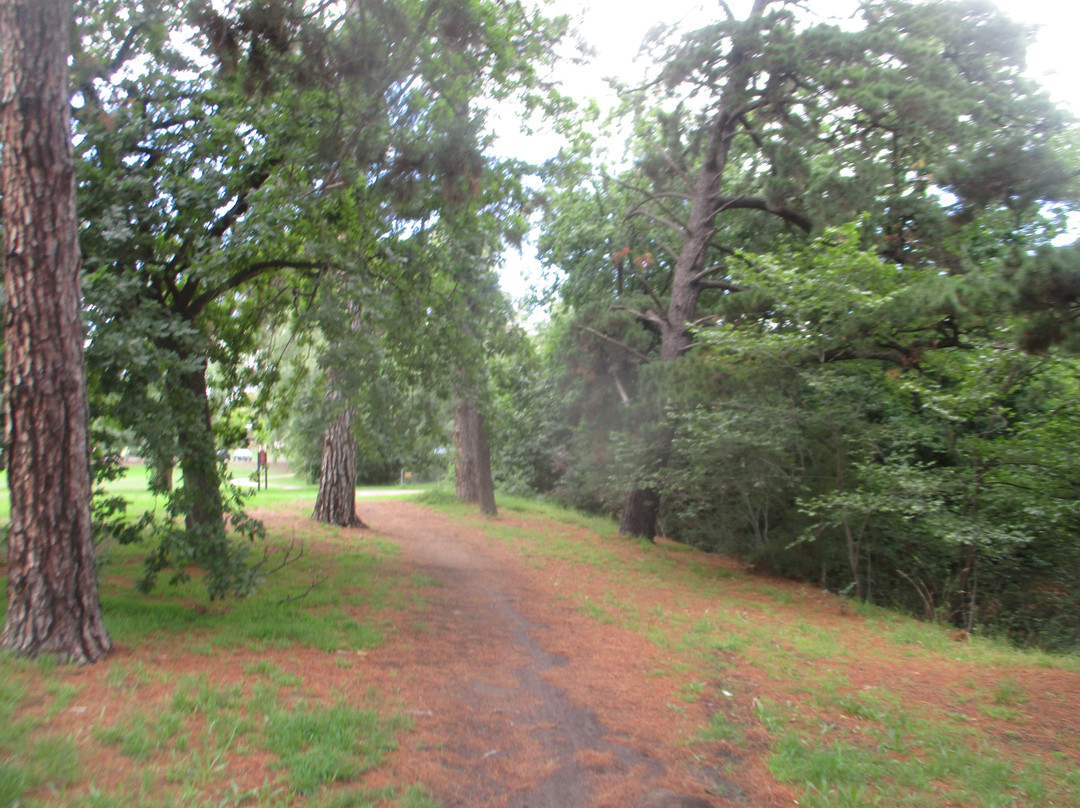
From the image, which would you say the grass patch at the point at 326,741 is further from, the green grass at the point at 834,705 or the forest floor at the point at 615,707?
the green grass at the point at 834,705

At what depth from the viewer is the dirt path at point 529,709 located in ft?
14.9

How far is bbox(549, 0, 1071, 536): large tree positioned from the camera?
11.2 metres

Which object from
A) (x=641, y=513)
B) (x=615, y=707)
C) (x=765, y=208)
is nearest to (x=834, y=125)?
(x=765, y=208)

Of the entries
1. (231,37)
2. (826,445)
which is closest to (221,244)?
(231,37)

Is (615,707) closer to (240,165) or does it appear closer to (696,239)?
(240,165)

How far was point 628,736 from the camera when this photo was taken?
5492 millimetres

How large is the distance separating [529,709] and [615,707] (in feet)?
2.38

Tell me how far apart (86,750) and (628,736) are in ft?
11.5

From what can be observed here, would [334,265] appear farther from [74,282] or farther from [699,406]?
[699,406]

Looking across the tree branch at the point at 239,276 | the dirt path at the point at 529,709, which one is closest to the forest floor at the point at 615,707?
the dirt path at the point at 529,709

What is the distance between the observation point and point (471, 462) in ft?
76.7

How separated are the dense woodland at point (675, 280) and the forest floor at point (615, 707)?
6.27 feet

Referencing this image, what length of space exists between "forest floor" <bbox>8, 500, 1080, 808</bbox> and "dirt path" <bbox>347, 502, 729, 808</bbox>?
21 millimetres

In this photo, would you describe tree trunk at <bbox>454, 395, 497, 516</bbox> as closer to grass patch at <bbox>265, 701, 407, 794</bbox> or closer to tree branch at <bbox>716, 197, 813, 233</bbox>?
tree branch at <bbox>716, 197, 813, 233</bbox>
